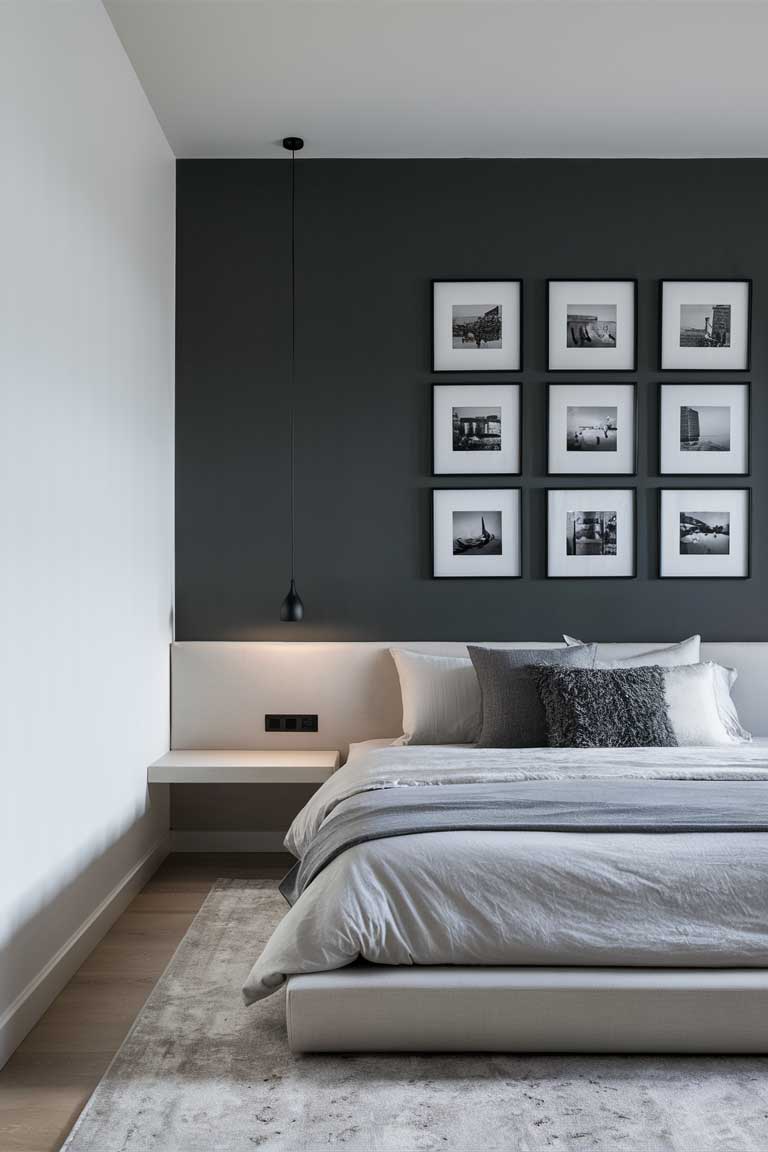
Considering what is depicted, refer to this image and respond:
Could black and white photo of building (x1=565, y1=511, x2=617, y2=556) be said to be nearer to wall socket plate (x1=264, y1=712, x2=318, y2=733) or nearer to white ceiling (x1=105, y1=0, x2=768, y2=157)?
wall socket plate (x1=264, y1=712, x2=318, y2=733)

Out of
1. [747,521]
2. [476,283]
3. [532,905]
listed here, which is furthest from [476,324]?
[532,905]

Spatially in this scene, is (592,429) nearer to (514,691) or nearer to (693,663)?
(693,663)

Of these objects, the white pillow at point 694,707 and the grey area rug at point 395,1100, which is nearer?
the grey area rug at point 395,1100

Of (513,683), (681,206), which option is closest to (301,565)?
(513,683)

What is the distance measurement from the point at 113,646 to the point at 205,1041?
1399 mm

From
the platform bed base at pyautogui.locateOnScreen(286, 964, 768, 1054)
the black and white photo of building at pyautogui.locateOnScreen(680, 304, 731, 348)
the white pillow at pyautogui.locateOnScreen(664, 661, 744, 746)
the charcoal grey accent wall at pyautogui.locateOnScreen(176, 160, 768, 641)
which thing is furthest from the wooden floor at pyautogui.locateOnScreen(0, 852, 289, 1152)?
the black and white photo of building at pyautogui.locateOnScreen(680, 304, 731, 348)

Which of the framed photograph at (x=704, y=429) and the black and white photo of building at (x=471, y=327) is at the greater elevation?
the black and white photo of building at (x=471, y=327)

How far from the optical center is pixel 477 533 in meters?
4.41

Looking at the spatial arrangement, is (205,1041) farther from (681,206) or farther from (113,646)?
(681,206)

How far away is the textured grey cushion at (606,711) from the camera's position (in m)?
3.58

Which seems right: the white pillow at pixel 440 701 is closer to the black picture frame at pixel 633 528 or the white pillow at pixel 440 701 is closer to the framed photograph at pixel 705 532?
the black picture frame at pixel 633 528

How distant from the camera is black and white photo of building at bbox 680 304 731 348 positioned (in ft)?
14.4

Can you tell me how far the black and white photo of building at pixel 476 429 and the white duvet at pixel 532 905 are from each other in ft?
7.44

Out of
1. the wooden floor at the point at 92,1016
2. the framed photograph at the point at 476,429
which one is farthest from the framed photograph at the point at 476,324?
the wooden floor at the point at 92,1016
